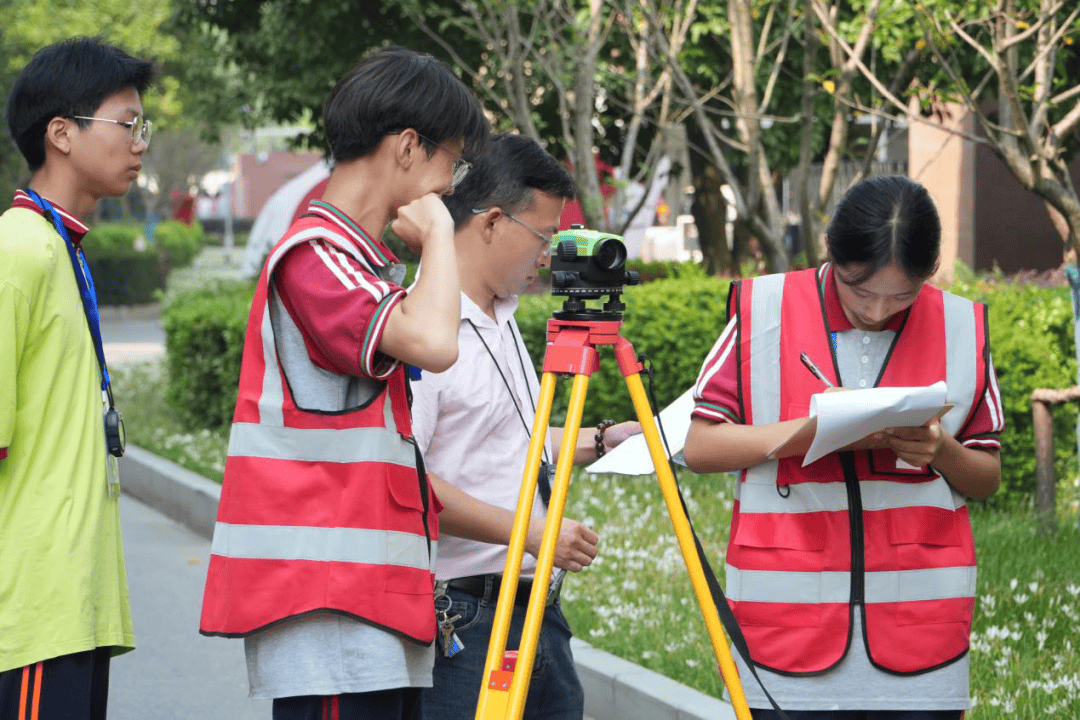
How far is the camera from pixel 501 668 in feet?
7.68

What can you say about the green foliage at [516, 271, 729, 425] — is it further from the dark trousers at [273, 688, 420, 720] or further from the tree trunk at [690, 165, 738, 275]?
the dark trousers at [273, 688, 420, 720]

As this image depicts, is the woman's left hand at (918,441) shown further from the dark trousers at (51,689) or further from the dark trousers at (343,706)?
the dark trousers at (51,689)

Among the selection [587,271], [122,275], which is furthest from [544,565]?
[122,275]

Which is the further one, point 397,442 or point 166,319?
point 166,319

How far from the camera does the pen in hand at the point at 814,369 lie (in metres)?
2.60

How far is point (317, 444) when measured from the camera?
2.29 metres

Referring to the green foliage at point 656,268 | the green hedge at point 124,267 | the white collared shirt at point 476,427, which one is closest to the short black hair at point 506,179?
the white collared shirt at point 476,427

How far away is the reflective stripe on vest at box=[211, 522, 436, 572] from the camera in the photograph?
2.28m

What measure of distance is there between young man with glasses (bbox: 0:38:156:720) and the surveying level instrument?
765 millimetres

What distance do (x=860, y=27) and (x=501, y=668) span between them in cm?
787

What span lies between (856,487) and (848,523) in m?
0.07

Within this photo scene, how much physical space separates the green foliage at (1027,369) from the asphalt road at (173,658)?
401cm

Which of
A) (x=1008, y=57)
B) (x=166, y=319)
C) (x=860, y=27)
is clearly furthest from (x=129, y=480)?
(x=1008, y=57)

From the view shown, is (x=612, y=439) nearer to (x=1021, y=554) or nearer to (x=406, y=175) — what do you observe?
(x=406, y=175)
